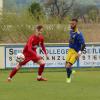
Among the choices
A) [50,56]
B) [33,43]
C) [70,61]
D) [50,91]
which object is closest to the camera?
[50,91]

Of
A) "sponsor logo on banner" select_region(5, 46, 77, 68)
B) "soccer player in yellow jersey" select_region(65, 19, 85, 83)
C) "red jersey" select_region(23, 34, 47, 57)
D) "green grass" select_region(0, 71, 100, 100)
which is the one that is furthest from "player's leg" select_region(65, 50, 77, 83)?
"sponsor logo on banner" select_region(5, 46, 77, 68)

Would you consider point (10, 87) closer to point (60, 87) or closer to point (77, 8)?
point (60, 87)

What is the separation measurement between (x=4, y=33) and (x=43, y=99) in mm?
28323

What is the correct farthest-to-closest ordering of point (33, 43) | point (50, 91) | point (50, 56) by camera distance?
point (50, 56), point (33, 43), point (50, 91)

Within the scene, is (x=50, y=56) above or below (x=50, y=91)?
below

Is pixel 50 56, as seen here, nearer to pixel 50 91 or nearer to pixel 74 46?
pixel 74 46

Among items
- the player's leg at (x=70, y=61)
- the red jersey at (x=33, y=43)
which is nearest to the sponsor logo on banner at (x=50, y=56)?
the red jersey at (x=33, y=43)

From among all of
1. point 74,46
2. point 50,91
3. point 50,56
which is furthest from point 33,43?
point 50,56

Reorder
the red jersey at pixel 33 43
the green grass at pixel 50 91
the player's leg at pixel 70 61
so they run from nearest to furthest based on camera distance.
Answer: the green grass at pixel 50 91 < the player's leg at pixel 70 61 < the red jersey at pixel 33 43

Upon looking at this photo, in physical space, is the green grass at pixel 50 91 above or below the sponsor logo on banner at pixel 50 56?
above

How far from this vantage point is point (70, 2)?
66125mm

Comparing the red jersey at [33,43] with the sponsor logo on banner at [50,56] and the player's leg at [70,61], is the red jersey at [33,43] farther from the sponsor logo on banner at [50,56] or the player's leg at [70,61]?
the sponsor logo on banner at [50,56]

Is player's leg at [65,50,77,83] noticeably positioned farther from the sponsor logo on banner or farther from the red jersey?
the sponsor logo on banner

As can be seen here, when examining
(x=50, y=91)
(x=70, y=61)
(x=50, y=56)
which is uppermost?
(x=70, y=61)
